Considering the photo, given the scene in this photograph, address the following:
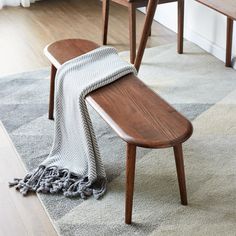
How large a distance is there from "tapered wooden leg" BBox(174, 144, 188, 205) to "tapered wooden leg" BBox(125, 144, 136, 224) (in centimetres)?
18

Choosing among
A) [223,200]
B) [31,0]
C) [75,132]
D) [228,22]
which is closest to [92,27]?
[31,0]

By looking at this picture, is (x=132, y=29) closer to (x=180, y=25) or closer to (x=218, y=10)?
(x=180, y=25)

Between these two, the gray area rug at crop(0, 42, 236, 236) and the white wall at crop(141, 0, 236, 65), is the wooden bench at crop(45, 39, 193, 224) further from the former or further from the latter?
the white wall at crop(141, 0, 236, 65)

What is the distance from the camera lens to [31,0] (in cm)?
396

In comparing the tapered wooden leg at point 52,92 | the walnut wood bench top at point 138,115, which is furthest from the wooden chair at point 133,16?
the walnut wood bench top at point 138,115

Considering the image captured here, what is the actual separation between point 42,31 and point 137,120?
1.92 m

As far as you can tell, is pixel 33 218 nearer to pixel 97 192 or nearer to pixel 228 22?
pixel 97 192

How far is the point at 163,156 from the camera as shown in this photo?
2215mm

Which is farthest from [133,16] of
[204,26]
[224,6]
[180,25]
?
[224,6]

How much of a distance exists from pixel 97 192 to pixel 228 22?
136cm

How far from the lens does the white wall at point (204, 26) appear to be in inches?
120

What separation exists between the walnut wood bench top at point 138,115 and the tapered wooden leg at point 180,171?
0.10 meters

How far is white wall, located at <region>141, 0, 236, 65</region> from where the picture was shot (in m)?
3.05

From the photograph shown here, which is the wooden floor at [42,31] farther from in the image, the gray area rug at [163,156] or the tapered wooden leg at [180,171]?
the tapered wooden leg at [180,171]
